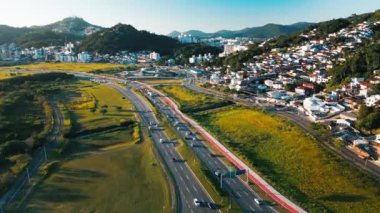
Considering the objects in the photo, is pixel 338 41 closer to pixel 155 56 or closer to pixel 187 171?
pixel 155 56

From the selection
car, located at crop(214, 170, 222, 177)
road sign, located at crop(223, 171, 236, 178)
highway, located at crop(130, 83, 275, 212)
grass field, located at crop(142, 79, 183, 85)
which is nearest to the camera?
highway, located at crop(130, 83, 275, 212)

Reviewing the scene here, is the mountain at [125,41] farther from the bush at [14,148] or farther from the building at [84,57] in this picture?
the bush at [14,148]

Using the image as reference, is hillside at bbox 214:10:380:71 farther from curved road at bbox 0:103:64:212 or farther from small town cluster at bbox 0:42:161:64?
curved road at bbox 0:103:64:212

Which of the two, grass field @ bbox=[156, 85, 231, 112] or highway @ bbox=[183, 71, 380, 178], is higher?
grass field @ bbox=[156, 85, 231, 112]

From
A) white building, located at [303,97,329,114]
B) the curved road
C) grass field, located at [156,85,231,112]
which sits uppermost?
white building, located at [303,97,329,114]

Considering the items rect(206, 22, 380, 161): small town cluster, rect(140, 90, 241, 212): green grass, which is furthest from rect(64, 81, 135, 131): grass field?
rect(206, 22, 380, 161): small town cluster

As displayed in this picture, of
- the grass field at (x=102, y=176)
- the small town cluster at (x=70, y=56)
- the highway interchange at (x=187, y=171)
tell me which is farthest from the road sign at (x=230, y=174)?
the small town cluster at (x=70, y=56)
